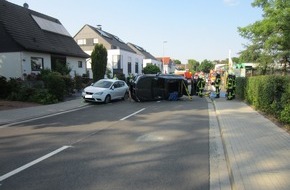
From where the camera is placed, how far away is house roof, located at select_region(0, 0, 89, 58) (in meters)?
25.3

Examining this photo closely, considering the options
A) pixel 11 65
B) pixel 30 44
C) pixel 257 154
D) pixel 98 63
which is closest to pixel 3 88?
pixel 11 65

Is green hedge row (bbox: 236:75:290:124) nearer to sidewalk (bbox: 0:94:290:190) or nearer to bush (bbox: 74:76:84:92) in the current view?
sidewalk (bbox: 0:94:290:190)

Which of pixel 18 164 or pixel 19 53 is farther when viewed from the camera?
pixel 19 53

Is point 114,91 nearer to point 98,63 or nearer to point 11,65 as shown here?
point 11,65

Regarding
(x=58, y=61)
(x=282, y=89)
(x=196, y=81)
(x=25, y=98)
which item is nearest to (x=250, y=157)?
(x=282, y=89)

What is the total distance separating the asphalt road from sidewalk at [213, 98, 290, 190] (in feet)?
1.87

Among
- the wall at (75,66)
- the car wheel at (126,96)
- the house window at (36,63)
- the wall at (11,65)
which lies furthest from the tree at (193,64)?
the wall at (11,65)

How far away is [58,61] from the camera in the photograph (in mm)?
29844

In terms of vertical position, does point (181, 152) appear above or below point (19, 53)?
below

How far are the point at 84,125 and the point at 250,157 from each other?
6567 millimetres

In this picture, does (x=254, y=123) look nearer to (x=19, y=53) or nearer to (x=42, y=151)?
(x=42, y=151)

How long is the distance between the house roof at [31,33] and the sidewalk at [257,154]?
19.5m

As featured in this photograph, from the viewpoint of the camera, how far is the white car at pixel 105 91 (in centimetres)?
1984

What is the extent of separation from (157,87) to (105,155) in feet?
47.1
